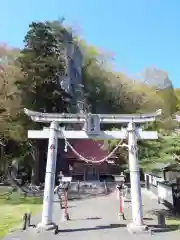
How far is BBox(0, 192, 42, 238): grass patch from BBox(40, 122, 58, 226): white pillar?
6.20ft

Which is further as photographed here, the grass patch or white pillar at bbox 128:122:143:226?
the grass patch

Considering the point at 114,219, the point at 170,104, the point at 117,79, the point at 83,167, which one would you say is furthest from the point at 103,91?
the point at 114,219

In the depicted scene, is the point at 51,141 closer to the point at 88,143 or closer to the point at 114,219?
the point at 114,219

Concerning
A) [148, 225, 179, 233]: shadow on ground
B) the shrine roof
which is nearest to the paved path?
[148, 225, 179, 233]: shadow on ground

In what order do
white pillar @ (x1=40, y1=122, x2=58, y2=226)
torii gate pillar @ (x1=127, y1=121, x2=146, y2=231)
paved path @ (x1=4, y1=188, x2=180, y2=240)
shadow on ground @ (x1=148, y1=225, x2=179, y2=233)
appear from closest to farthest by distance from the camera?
paved path @ (x1=4, y1=188, x2=180, y2=240) → torii gate pillar @ (x1=127, y1=121, x2=146, y2=231) → shadow on ground @ (x1=148, y1=225, x2=179, y2=233) → white pillar @ (x1=40, y1=122, x2=58, y2=226)

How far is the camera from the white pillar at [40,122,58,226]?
11938mm

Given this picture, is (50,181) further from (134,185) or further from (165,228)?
(165,228)

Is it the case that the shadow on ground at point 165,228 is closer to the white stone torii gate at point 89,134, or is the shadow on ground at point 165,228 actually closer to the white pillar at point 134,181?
the white pillar at point 134,181

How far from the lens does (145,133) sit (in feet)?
43.1

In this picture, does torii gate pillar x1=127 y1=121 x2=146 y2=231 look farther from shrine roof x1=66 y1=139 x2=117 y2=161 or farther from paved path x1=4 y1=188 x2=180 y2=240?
shrine roof x1=66 y1=139 x2=117 y2=161

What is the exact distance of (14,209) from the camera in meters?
18.9

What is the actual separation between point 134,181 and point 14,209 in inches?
406

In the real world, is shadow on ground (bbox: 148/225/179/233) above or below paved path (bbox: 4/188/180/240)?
above

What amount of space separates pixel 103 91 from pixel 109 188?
29809mm
